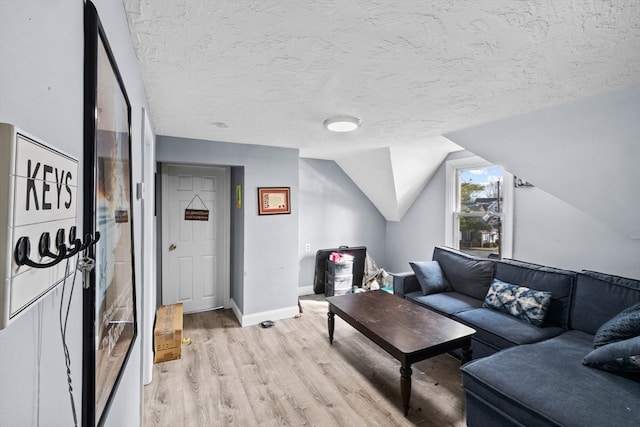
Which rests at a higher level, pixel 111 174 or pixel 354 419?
pixel 111 174

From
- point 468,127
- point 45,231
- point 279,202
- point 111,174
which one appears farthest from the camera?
point 279,202

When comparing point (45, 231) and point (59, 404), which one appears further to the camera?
point (59, 404)

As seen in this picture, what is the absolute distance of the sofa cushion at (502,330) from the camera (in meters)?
2.31

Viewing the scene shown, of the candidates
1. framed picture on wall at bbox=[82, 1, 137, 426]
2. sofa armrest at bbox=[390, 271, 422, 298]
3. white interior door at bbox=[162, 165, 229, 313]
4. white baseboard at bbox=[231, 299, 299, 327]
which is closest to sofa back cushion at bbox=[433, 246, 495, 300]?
sofa armrest at bbox=[390, 271, 422, 298]

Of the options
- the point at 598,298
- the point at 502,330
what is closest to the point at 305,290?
the point at 502,330

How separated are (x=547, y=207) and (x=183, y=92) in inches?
140

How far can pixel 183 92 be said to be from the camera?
2.02 metres

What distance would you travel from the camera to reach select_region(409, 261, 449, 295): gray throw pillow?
131 inches

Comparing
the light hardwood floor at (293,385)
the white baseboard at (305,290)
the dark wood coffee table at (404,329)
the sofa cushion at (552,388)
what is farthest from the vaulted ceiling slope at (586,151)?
the white baseboard at (305,290)

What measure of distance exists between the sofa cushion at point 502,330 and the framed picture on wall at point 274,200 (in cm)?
227

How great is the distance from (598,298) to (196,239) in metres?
4.19

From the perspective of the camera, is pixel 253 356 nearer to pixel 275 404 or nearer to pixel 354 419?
pixel 275 404

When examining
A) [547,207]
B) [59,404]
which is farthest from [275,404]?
[547,207]

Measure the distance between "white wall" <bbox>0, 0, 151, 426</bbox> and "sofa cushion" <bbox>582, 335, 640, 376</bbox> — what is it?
2479mm
